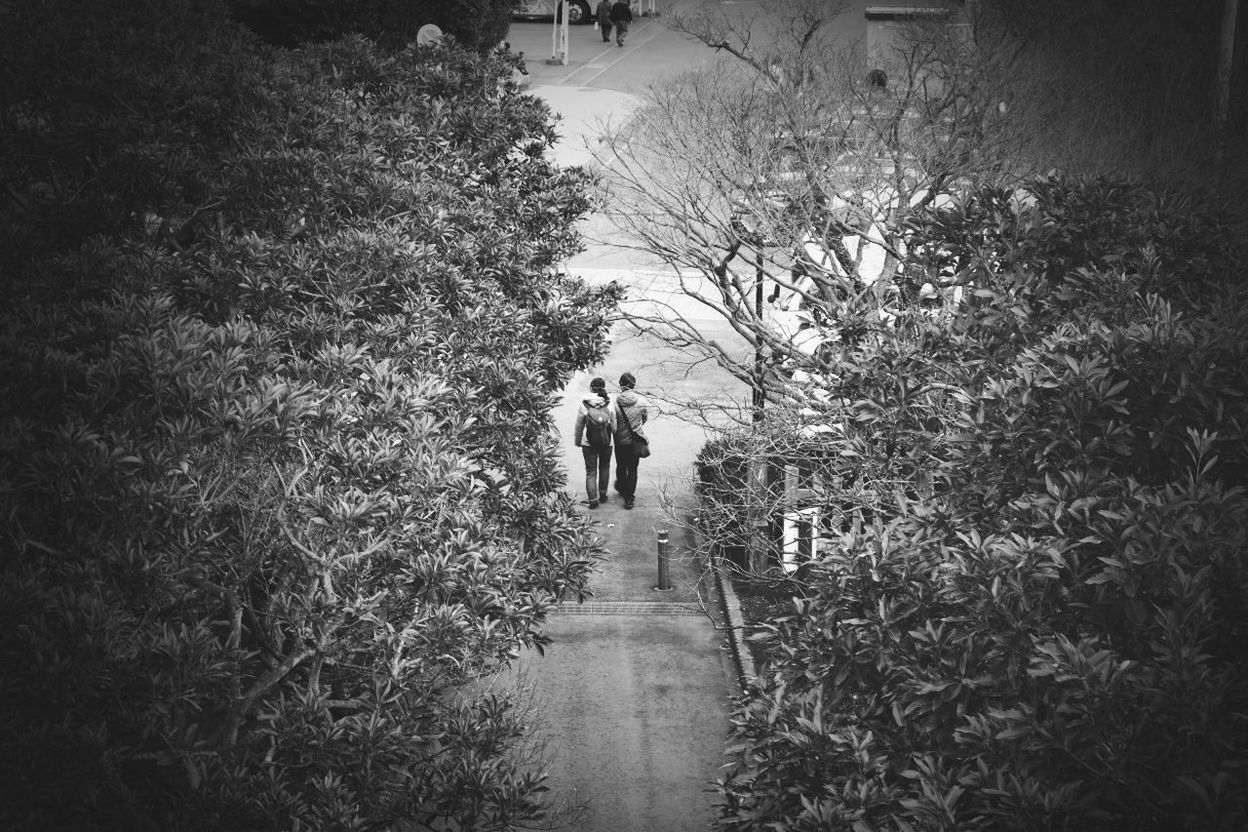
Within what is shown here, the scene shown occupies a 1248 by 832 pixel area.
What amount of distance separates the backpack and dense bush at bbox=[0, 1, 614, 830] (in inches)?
215

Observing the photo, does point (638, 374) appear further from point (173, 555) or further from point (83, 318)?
point (173, 555)

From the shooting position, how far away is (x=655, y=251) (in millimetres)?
15930

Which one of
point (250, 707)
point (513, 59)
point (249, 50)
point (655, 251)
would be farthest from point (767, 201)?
point (250, 707)

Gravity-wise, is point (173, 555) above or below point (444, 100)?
below

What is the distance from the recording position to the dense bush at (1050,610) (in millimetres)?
4641

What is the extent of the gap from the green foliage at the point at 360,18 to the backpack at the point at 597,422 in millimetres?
6527

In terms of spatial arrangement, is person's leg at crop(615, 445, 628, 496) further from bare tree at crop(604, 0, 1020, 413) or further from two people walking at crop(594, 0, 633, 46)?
two people walking at crop(594, 0, 633, 46)

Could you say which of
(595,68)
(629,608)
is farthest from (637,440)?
(595,68)

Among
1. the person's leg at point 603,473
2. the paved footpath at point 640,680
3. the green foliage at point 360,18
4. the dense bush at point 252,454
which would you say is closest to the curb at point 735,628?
the paved footpath at point 640,680

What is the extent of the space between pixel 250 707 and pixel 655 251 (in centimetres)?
1052

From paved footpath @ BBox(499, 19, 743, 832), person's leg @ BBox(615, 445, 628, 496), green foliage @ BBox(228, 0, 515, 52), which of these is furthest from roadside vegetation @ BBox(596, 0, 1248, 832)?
green foliage @ BBox(228, 0, 515, 52)

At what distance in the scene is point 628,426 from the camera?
17469mm

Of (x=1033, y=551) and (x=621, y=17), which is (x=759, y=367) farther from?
(x=621, y=17)

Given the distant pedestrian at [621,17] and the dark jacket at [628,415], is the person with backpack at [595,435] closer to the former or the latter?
the dark jacket at [628,415]
